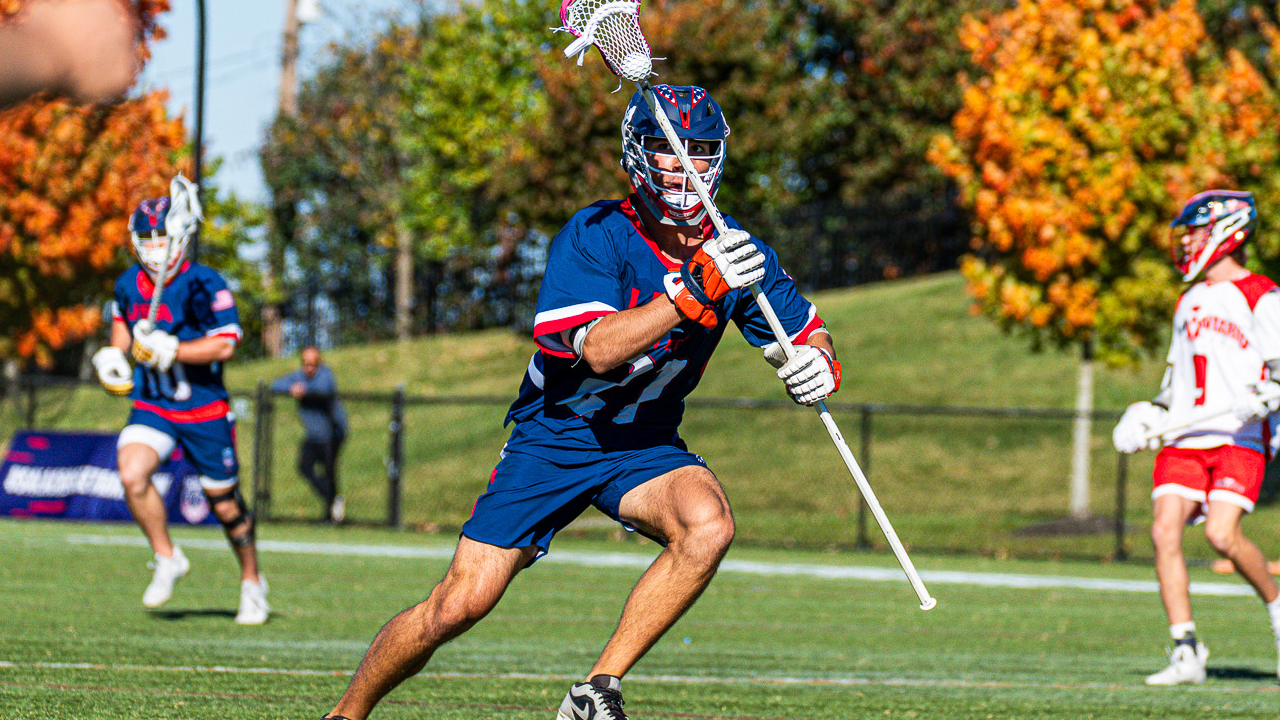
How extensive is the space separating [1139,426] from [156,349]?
493 cm

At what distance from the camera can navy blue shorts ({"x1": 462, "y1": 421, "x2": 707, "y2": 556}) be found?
4.35 metres

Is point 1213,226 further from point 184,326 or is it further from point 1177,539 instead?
point 184,326

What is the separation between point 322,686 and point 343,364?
88.7 feet

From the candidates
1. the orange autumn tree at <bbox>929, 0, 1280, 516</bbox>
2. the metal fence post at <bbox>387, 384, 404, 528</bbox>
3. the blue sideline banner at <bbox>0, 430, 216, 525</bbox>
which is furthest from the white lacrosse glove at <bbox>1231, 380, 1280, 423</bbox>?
the blue sideline banner at <bbox>0, 430, 216, 525</bbox>

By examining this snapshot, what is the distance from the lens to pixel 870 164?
114 ft

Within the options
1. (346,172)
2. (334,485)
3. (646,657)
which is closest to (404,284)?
(346,172)

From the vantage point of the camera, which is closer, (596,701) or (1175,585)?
(596,701)

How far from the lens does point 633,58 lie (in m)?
4.54

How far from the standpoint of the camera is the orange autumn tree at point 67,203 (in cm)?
2178

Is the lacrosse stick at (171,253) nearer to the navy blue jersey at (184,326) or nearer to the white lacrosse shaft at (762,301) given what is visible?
the navy blue jersey at (184,326)

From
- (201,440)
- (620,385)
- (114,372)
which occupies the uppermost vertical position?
(620,385)

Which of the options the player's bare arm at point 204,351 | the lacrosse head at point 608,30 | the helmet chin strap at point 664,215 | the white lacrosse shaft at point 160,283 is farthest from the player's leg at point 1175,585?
the white lacrosse shaft at point 160,283

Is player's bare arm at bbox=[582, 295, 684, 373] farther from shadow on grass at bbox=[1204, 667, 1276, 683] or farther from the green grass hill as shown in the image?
the green grass hill

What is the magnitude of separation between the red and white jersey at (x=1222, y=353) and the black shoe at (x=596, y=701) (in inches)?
143
